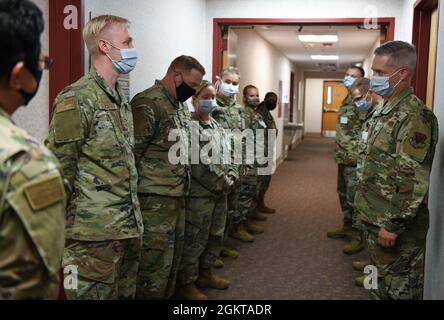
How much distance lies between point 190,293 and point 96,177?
1.44 meters

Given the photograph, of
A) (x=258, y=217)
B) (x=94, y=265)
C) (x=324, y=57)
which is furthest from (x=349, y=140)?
(x=324, y=57)

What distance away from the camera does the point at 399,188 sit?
214 centimetres

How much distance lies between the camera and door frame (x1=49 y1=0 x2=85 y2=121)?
7.25ft

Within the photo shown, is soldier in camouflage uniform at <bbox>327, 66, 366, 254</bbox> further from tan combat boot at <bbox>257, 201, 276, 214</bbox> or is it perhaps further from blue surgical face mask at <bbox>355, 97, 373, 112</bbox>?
tan combat boot at <bbox>257, 201, 276, 214</bbox>

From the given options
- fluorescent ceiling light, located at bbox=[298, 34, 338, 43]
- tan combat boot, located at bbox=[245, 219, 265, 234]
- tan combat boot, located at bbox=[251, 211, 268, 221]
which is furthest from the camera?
fluorescent ceiling light, located at bbox=[298, 34, 338, 43]

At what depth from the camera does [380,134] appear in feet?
7.42

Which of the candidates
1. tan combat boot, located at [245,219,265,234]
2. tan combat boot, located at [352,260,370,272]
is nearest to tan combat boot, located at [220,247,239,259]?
tan combat boot, located at [245,219,265,234]

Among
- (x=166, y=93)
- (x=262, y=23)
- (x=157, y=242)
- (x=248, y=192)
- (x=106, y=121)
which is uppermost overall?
(x=262, y=23)

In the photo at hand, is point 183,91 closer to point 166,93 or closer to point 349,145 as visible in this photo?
point 166,93

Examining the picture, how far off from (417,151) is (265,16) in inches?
105

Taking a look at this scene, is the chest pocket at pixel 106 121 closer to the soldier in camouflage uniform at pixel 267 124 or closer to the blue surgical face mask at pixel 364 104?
the blue surgical face mask at pixel 364 104

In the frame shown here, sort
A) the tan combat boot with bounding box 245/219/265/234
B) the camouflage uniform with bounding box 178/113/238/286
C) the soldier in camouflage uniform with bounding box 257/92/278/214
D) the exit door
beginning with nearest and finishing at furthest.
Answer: the camouflage uniform with bounding box 178/113/238/286 → the tan combat boot with bounding box 245/219/265/234 → the soldier in camouflage uniform with bounding box 257/92/278/214 → the exit door
